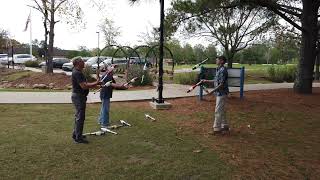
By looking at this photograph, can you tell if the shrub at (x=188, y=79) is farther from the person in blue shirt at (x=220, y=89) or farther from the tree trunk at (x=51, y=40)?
the person in blue shirt at (x=220, y=89)

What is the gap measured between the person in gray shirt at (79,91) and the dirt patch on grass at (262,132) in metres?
2.19

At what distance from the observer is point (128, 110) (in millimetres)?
12273

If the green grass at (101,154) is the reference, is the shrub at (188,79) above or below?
above

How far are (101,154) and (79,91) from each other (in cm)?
132

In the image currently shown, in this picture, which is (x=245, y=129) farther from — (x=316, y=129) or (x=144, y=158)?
(x=144, y=158)

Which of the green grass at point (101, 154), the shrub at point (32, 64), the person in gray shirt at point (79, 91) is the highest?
the person in gray shirt at point (79, 91)

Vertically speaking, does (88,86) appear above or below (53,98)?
above

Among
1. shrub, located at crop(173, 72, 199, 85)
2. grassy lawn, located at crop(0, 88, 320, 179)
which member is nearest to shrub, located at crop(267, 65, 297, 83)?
shrub, located at crop(173, 72, 199, 85)

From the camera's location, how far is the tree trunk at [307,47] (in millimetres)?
16359

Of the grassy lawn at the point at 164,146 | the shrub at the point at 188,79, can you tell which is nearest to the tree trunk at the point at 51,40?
the shrub at the point at 188,79

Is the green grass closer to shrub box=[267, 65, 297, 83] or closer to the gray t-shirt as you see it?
the gray t-shirt

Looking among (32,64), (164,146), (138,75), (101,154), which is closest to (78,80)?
(101,154)

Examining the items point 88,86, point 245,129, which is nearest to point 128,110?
point 245,129

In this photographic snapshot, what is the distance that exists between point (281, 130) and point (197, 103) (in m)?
3.80
